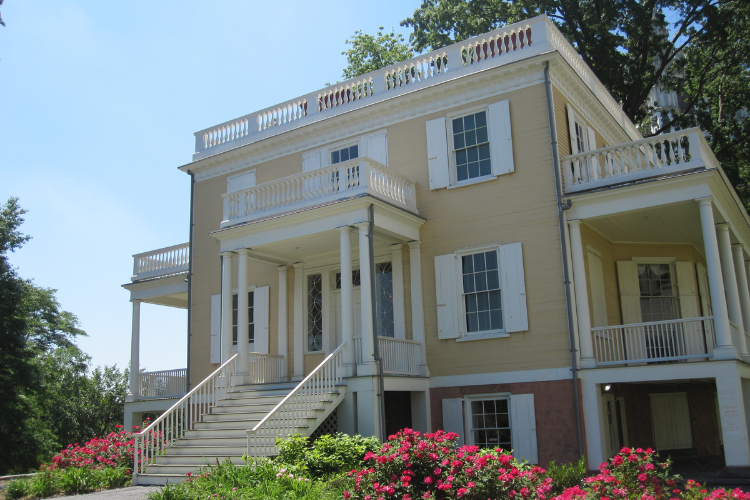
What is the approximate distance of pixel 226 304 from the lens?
53.1ft

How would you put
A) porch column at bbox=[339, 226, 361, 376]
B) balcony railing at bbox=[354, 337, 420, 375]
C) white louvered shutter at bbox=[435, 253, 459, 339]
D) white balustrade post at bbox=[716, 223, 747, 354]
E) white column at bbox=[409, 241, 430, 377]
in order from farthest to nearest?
white column at bbox=[409, 241, 430, 377] → white louvered shutter at bbox=[435, 253, 459, 339] → white balustrade post at bbox=[716, 223, 747, 354] → balcony railing at bbox=[354, 337, 420, 375] → porch column at bbox=[339, 226, 361, 376]

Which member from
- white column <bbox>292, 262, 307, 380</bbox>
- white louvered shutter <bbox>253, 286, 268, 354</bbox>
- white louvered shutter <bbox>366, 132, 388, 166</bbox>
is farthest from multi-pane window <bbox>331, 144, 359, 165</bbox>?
white louvered shutter <bbox>253, 286, 268, 354</bbox>

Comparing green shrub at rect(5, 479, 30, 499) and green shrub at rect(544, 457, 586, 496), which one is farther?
green shrub at rect(5, 479, 30, 499)

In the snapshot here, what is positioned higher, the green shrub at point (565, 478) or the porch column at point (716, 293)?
the porch column at point (716, 293)

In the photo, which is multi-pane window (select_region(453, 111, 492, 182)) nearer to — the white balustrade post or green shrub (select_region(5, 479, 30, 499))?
the white balustrade post

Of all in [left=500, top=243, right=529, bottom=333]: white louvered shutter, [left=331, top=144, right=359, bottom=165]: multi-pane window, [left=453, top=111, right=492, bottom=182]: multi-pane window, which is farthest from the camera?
[left=331, top=144, right=359, bottom=165]: multi-pane window

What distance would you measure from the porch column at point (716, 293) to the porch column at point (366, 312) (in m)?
6.42

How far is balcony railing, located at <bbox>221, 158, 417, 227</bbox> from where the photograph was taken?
47.6 feet

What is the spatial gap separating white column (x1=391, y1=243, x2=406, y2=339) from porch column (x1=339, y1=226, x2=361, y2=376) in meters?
1.73

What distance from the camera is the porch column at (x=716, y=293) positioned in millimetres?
12352

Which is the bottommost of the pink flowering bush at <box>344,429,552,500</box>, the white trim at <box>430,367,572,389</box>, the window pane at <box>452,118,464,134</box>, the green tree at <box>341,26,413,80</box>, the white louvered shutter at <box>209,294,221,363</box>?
the pink flowering bush at <box>344,429,552,500</box>

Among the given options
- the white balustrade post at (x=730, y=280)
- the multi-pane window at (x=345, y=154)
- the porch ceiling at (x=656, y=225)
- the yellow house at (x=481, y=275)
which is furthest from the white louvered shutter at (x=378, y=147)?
the white balustrade post at (x=730, y=280)

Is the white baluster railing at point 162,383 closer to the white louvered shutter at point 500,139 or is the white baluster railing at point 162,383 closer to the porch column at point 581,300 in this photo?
the white louvered shutter at point 500,139

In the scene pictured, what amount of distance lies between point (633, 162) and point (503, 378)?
5.23 meters
